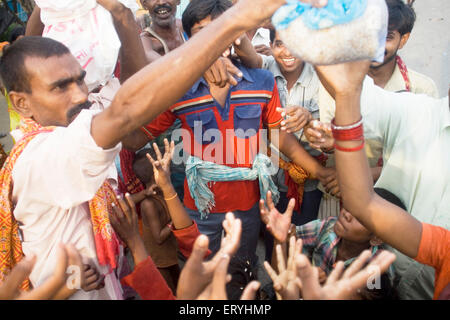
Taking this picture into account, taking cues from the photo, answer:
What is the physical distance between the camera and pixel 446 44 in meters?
5.40

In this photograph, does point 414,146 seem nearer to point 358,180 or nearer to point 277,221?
point 358,180

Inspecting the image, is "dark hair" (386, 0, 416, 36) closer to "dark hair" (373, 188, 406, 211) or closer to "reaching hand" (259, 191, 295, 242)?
"dark hair" (373, 188, 406, 211)

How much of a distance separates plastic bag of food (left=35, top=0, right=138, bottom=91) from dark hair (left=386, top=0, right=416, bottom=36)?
73.0 inches

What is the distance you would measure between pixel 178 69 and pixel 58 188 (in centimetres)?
59

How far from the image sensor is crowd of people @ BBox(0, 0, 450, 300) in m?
1.16

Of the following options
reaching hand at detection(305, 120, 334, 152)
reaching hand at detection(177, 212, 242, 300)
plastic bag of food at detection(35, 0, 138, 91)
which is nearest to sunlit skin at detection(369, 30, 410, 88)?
reaching hand at detection(305, 120, 334, 152)

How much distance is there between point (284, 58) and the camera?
2684 millimetres

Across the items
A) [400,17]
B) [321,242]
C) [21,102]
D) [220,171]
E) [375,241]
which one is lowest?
[321,242]

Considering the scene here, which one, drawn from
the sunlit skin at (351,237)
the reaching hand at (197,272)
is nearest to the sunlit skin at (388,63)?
the sunlit skin at (351,237)

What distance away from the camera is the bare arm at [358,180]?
1192 mm

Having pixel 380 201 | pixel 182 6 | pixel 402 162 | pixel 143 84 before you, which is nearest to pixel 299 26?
pixel 143 84

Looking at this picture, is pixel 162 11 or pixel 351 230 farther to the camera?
pixel 162 11

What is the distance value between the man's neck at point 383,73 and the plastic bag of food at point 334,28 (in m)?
1.60

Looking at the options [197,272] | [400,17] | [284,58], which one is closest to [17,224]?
[197,272]
